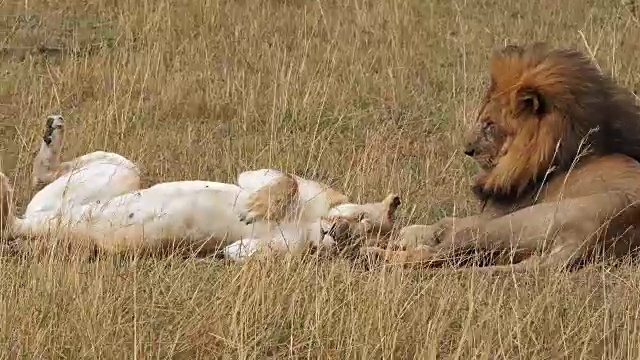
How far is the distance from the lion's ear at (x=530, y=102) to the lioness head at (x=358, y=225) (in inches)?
29.2

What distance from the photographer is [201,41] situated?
8.88 metres

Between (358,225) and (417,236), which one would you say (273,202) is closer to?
(358,225)

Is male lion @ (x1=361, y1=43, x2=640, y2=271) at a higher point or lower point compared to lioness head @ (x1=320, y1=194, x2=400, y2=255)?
higher

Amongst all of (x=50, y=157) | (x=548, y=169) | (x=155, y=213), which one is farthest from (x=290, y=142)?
(x=548, y=169)

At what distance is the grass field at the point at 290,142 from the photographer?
3.65m

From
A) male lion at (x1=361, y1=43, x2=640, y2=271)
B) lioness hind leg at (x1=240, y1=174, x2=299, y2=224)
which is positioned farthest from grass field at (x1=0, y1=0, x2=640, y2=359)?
lioness hind leg at (x1=240, y1=174, x2=299, y2=224)

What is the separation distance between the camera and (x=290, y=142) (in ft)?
22.5

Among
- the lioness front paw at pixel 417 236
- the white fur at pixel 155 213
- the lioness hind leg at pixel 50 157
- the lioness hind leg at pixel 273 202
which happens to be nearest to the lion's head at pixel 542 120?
the lioness front paw at pixel 417 236

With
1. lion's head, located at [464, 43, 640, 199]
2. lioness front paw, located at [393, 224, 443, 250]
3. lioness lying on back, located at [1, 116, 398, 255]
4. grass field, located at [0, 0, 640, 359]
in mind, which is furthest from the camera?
lion's head, located at [464, 43, 640, 199]

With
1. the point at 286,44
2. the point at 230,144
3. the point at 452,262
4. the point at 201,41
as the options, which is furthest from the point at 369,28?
the point at 452,262

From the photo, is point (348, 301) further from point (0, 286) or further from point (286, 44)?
point (286, 44)

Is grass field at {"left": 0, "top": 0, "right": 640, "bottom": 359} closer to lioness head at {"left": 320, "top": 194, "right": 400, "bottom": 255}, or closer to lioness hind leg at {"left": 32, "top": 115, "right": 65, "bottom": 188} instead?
lioness hind leg at {"left": 32, "top": 115, "right": 65, "bottom": 188}

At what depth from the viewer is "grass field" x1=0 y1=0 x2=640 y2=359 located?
144 inches

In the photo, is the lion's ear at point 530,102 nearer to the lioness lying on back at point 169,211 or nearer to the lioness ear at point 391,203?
the lioness ear at point 391,203
